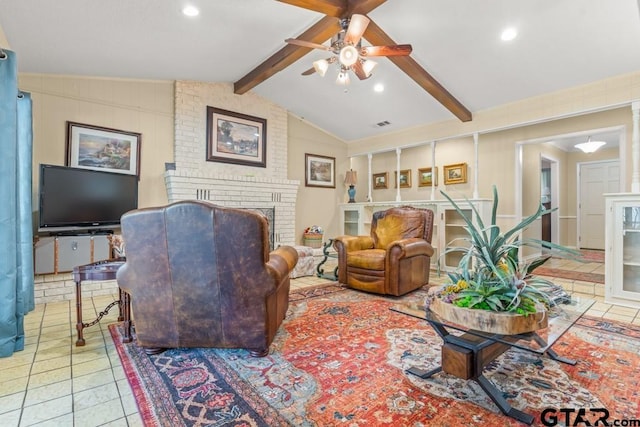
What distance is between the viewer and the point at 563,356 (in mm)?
2131

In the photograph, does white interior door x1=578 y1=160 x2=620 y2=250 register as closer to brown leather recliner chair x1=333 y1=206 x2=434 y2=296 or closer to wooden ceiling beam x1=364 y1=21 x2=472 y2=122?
wooden ceiling beam x1=364 y1=21 x2=472 y2=122

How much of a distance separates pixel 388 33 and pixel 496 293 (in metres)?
3.15

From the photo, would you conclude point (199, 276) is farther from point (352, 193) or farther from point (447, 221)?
point (352, 193)

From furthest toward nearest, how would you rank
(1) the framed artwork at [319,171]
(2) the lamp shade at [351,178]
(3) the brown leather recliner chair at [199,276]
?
1. (2) the lamp shade at [351,178]
2. (1) the framed artwork at [319,171]
3. (3) the brown leather recliner chair at [199,276]

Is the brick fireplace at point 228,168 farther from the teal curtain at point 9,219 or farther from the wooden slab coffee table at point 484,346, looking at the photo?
the wooden slab coffee table at point 484,346

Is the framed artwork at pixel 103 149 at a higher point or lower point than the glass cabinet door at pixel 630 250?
higher

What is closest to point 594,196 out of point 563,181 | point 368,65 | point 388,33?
point 563,181

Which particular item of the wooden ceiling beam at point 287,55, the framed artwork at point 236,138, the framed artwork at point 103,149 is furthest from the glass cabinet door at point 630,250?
the framed artwork at point 103,149

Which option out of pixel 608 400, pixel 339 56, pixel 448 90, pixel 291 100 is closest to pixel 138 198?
pixel 291 100

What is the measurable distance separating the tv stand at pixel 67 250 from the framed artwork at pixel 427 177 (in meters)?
5.13

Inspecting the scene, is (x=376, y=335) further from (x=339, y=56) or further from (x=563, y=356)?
(x=339, y=56)

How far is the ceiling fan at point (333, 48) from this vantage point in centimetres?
296

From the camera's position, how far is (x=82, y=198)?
3.64 metres

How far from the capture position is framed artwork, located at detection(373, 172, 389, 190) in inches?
265
